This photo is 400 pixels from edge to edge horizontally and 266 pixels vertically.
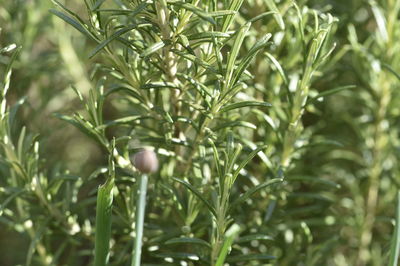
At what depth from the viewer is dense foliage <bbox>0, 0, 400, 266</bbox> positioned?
613 millimetres

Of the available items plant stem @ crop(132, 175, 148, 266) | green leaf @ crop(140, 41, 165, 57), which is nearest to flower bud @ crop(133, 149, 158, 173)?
plant stem @ crop(132, 175, 148, 266)

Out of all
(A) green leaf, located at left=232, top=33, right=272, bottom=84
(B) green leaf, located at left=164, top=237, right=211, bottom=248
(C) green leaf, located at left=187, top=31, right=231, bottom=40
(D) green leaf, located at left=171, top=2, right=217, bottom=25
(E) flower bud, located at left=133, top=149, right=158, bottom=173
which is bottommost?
(B) green leaf, located at left=164, top=237, right=211, bottom=248

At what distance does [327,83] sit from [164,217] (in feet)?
1.33

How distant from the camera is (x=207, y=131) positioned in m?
0.67

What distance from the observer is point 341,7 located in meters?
1.01

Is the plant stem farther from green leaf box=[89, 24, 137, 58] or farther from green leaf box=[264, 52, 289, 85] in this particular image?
green leaf box=[264, 52, 289, 85]

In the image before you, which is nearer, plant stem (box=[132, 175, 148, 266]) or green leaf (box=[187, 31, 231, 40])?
plant stem (box=[132, 175, 148, 266])

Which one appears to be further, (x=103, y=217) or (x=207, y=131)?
(x=207, y=131)

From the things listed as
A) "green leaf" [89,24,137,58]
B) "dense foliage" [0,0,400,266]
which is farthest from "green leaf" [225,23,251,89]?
"green leaf" [89,24,137,58]

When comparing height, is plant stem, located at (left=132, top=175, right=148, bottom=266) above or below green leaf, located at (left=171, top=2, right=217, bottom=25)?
below

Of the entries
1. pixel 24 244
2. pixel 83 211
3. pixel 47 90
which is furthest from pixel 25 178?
pixel 24 244

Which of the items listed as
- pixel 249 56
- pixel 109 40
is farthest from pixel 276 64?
pixel 109 40

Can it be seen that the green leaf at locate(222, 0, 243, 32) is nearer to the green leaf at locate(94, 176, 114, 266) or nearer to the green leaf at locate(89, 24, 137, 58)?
the green leaf at locate(89, 24, 137, 58)

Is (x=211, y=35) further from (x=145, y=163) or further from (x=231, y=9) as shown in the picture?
(x=145, y=163)
